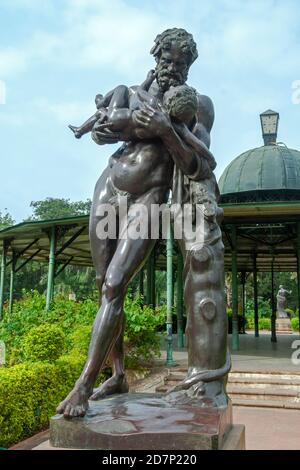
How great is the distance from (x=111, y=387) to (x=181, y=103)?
1.80 m

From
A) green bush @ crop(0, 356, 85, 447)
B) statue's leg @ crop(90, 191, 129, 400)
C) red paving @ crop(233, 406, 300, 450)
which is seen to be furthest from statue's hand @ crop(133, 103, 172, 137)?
green bush @ crop(0, 356, 85, 447)

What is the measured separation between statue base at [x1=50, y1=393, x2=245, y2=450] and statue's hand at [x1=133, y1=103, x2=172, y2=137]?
1561 mm

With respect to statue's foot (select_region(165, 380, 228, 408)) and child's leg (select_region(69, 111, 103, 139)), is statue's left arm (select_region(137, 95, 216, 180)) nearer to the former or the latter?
child's leg (select_region(69, 111, 103, 139))

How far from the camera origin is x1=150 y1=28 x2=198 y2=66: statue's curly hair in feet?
10.1

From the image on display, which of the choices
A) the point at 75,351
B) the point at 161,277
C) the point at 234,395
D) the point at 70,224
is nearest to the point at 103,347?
the point at 75,351

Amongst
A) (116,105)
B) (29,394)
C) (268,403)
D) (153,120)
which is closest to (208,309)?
(153,120)

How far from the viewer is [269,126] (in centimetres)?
2064

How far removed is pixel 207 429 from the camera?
239 centimetres

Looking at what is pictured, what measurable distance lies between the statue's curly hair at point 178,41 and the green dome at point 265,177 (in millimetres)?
13042

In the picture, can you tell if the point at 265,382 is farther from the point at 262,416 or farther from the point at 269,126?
the point at 269,126

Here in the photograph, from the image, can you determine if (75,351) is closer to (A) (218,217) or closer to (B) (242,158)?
(A) (218,217)

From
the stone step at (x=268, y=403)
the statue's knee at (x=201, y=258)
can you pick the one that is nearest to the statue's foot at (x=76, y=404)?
the statue's knee at (x=201, y=258)

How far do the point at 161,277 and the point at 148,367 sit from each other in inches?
1012

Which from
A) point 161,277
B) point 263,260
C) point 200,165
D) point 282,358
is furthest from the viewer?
point 161,277
